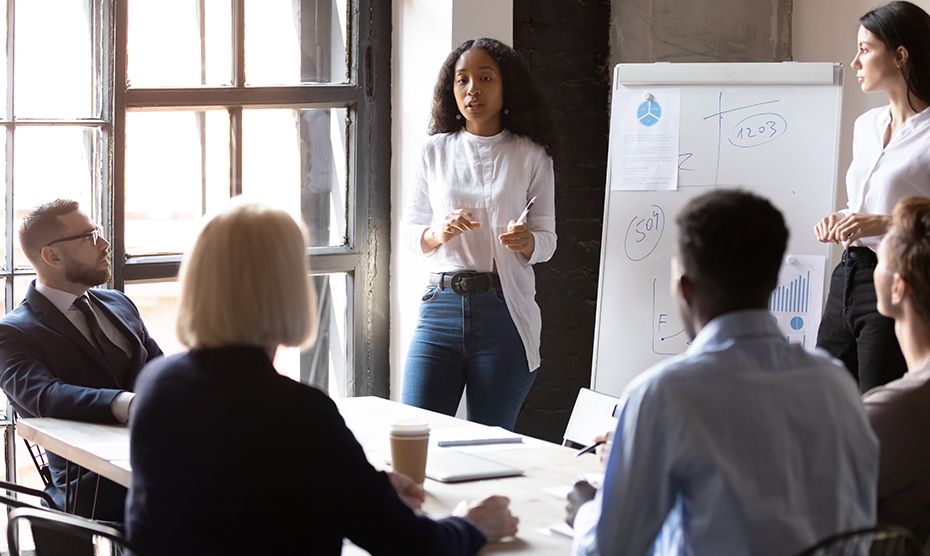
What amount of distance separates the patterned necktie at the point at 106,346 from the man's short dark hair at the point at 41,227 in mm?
168

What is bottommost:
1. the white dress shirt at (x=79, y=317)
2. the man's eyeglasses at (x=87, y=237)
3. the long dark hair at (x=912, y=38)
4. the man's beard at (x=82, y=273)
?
the white dress shirt at (x=79, y=317)

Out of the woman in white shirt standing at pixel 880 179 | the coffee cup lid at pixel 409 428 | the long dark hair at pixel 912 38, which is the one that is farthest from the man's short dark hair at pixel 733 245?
the long dark hair at pixel 912 38

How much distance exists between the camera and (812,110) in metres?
3.72

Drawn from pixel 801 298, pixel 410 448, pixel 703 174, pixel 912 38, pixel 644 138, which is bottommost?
pixel 410 448

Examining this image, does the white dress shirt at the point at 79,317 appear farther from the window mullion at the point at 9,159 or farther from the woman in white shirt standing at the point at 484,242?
the woman in white shirt standing at the point at 484,242

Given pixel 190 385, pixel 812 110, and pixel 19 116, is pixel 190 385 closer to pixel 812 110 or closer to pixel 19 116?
pixel 19 116

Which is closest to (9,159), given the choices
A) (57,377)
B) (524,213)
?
(57,377)

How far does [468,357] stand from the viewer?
144 inches

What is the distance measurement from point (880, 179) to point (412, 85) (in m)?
1.68

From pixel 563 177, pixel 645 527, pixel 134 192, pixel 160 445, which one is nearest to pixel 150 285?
pixel 134 192

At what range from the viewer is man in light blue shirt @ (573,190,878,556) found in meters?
1.53

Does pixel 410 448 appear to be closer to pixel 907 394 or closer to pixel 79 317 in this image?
pixel 907 394

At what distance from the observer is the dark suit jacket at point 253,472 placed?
5.42 feet

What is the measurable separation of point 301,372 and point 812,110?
77.9 inches
